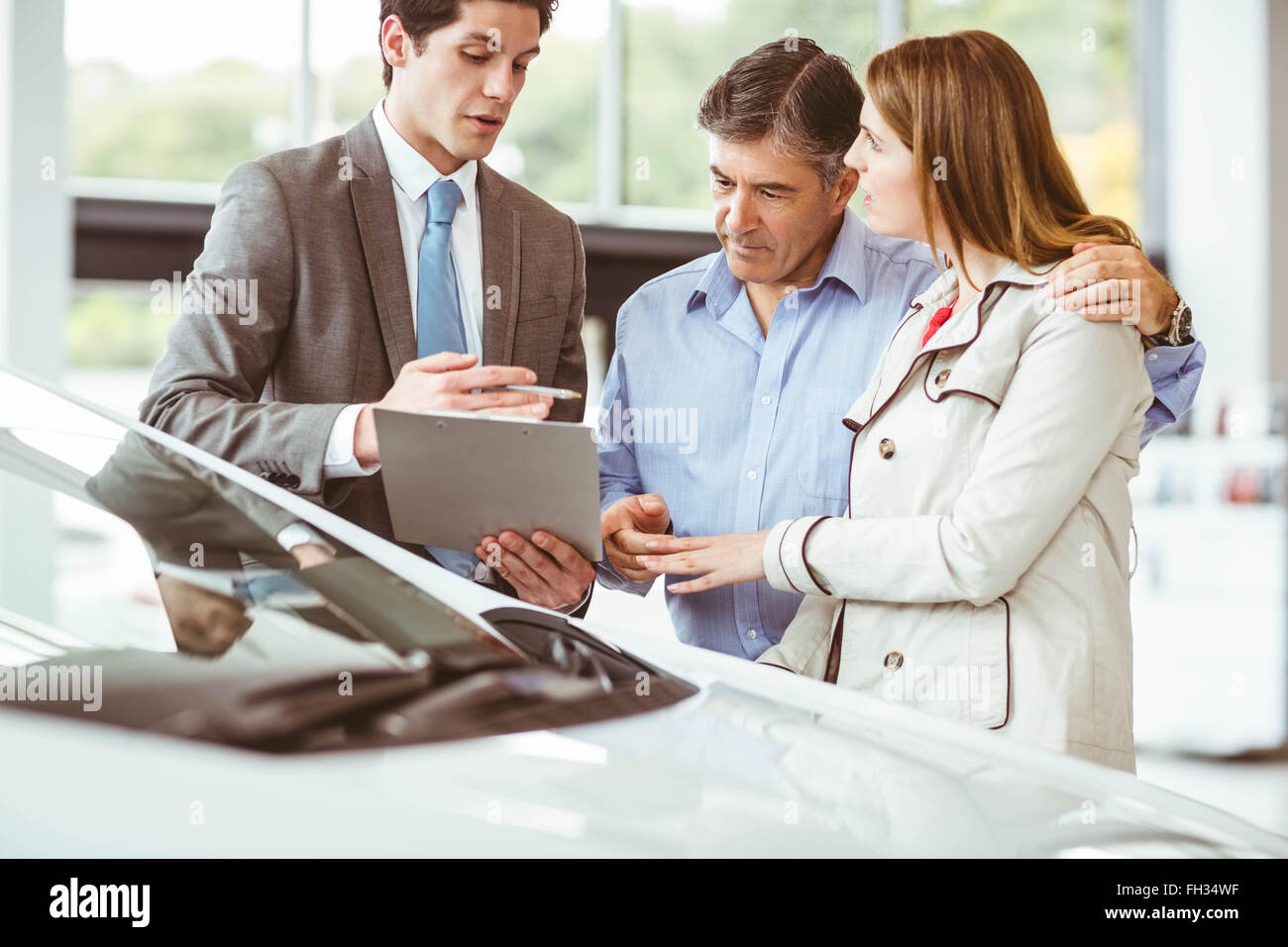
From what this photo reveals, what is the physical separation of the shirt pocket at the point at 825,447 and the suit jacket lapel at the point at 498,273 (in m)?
0.42

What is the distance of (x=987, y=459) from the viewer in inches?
52.1

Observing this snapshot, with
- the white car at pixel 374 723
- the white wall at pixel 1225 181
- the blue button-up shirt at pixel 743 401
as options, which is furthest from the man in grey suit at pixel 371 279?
the white wall at pixel 1225 181

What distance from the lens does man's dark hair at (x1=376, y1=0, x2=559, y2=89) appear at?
1.67 metres

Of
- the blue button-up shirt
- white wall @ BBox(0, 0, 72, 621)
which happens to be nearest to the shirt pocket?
the blue button-up shirt

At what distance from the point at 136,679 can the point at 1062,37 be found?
532cm

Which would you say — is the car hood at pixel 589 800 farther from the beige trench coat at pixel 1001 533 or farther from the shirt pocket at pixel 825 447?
the shirt pocket at pixel 825 447

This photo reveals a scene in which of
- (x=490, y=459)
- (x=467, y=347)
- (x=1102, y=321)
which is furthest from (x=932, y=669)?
(x=467, y=347)

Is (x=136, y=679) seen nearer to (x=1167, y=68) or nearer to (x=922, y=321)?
(x=922, y=321)

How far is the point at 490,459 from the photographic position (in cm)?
139

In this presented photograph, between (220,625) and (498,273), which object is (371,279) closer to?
(498,273)

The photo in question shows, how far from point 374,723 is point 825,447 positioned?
941 millimetres

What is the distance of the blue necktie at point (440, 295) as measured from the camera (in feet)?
5.63

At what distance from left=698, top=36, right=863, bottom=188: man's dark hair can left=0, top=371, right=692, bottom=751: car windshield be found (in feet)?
2.67
